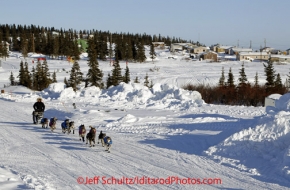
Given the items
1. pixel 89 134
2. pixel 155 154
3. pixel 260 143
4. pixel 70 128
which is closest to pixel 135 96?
pixel 70 128

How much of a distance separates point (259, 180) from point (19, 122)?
1345cm

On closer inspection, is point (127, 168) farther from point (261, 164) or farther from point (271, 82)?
point (271, 82)

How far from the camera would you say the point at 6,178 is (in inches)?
348

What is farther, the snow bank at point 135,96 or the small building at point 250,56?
the small building at point 250,56

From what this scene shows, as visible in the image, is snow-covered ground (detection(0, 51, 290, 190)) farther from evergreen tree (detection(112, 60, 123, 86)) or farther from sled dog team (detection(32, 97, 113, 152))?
evergreen tree (detection(112, 60, 123, 86))

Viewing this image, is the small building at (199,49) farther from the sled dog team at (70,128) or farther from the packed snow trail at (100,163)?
the packed snow trail at (100,163)

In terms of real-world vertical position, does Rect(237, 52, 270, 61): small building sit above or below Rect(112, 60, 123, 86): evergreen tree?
above

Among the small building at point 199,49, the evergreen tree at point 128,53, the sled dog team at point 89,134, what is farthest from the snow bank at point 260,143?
the small building at point 199,49

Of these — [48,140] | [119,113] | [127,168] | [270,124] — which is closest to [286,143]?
[270,124]

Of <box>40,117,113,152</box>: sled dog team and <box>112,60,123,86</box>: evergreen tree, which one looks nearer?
<box>40,117,113,152</box>: sled dog team

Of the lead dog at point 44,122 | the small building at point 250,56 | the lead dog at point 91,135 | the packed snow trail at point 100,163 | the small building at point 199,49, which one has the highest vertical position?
the small building at point 199,49

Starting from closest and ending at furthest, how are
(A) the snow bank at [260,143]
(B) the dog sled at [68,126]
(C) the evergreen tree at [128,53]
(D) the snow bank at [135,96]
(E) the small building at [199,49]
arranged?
1. (A) the snow bank at [260,143]
2. (B) the dog sled at [68,126]
3. (D) the snow bank at [135,96]
4. (C) the evergreen tree at [128,53]
5. (E) the small building at [199,49]

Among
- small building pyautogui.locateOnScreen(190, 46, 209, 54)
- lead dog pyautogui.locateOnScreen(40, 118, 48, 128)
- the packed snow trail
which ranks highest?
small building pyautogui.locateOnScreen(190, 46, 209, 54)

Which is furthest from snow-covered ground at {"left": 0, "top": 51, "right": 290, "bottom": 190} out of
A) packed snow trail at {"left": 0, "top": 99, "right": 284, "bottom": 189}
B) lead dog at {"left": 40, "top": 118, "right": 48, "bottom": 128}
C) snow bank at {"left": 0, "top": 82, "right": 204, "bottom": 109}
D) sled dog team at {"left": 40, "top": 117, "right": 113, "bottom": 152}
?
snow bank at {"left": 0, "top": 82, "right": 204, "bottom": 109}
